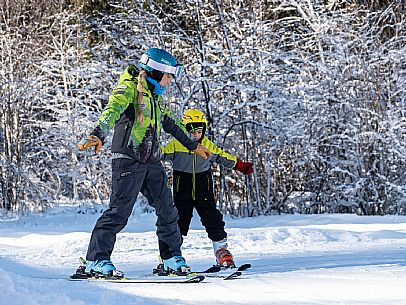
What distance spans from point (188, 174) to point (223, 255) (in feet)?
2.77

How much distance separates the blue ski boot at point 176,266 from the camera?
213 inches

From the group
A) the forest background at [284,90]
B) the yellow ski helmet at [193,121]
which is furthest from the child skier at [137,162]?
the forest background at [284,90]

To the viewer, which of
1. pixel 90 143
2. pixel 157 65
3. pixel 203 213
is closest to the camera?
pixel 90 143

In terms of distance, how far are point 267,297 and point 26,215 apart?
38.9 ft

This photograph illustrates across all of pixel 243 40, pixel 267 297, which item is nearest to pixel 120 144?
pixel 267 297

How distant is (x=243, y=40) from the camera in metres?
13.5

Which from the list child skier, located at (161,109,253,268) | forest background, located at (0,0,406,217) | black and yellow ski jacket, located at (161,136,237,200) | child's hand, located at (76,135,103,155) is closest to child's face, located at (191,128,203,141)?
child skier, located at (161,109,253,268)

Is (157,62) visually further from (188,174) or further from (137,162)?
(188,174)

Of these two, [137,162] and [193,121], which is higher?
[193,121]

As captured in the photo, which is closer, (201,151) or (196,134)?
(201,151)

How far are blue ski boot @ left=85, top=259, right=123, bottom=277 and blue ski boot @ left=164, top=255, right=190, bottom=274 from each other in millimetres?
480

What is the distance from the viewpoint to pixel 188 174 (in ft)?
21.6

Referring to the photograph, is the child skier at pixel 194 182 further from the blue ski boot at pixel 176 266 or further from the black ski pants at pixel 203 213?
the blue ski boot at pixel 176 266

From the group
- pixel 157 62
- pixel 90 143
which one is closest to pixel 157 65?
pixel 157 62
